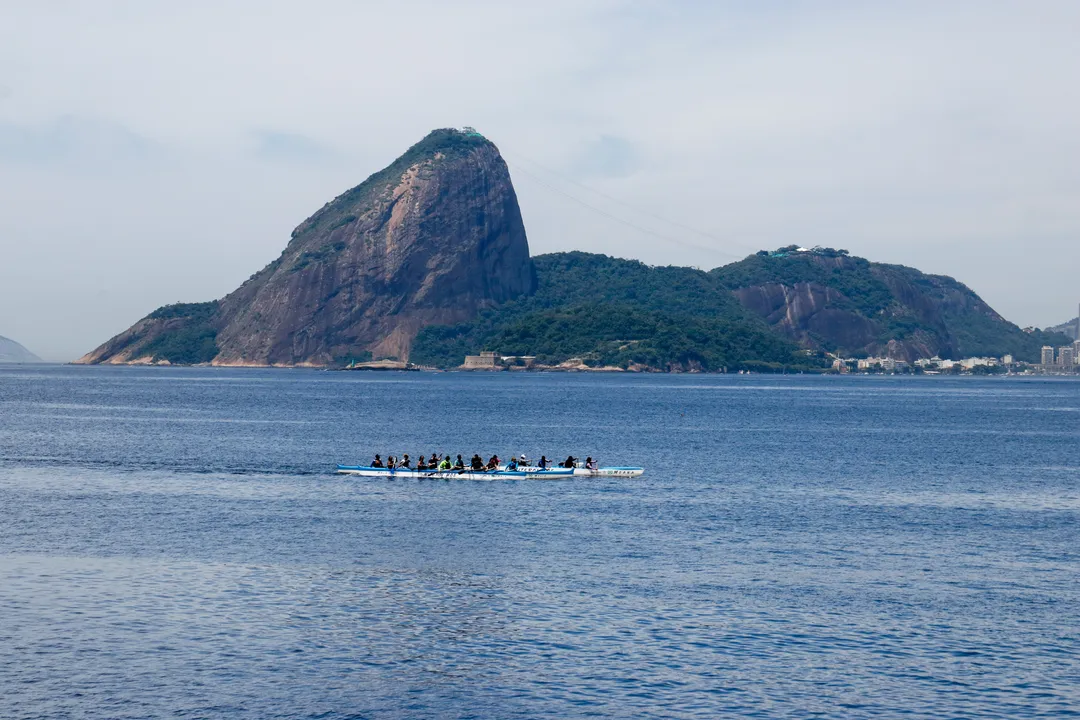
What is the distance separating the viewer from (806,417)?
162 metres

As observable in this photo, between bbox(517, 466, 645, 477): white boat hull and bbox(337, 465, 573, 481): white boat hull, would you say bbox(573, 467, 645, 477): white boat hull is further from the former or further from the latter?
bbox(337, 465, 573, 481): white boat hull

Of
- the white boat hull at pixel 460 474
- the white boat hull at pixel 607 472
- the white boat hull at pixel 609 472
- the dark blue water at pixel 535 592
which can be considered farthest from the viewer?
the white boat hull at pixel 609 472

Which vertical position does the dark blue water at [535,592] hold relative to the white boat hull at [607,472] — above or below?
below

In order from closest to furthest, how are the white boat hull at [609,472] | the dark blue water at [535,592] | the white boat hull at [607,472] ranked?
the dark blue water at [535,592] → the white boat hull at [607,472] → the white boat hull at [609,472]

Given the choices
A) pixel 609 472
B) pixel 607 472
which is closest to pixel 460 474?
pixel 607 472

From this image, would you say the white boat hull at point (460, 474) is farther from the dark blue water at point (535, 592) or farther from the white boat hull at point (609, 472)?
the dark blue water at point (535, 592)

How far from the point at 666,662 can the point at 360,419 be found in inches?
4486

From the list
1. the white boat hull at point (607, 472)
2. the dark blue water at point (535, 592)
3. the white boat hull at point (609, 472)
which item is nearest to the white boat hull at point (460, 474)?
the white boat hull at point (607, 472)

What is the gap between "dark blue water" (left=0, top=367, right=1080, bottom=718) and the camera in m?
31.3

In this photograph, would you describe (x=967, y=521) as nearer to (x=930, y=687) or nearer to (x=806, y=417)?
(x=930, y=687)

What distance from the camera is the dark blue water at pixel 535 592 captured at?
3133cm

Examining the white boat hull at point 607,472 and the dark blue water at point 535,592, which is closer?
the dark blue water at point 535,592

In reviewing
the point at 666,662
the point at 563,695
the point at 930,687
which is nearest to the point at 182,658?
the point at 563,695

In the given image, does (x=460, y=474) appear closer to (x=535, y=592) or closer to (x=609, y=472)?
(x=609, y=472)
